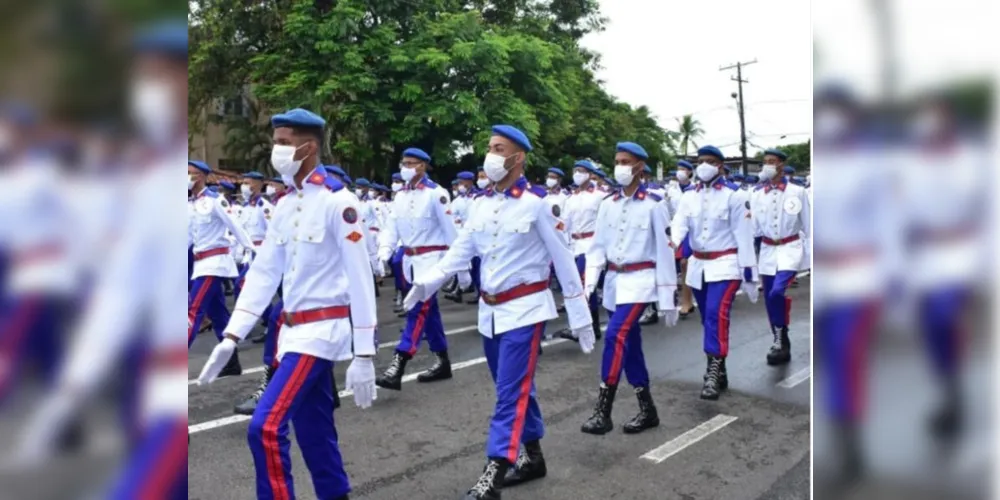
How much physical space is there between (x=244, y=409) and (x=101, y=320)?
18.4 ft

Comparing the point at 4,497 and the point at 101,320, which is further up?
the point at 101,320

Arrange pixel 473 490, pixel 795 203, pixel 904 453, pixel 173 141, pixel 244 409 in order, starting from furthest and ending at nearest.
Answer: pixel 795 203 → pixel 244 409 → pixel 473 490 → pixel 904 453 → pixel 173 141

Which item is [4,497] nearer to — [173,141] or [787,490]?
[173,141]

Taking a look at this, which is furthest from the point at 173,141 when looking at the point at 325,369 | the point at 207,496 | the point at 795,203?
the point at 795,203

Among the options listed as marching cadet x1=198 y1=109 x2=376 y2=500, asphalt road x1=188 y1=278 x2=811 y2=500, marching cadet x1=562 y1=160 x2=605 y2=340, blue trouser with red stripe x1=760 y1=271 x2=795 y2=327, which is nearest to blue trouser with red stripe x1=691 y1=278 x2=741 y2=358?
asphalt road x1=188 y1=278 x2=811 y2=500

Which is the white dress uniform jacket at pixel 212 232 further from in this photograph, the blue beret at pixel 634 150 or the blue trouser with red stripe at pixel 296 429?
the blue trouser with red stripe at pixel 296 429

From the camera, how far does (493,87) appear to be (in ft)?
77.9

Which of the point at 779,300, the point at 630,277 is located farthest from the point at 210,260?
the point at 779,300

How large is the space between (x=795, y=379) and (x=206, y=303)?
5.36m

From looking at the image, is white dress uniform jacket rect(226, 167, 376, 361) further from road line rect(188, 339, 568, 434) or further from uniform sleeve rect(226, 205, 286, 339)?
road line rect(188, 339, 568, 434)

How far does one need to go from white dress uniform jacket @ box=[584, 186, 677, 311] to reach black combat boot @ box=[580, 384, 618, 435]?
0.60m

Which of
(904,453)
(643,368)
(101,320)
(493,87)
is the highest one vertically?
(493,87)

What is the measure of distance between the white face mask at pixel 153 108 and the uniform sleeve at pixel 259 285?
2686mm

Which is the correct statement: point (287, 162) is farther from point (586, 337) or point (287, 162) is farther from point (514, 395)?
point (586, 337)
